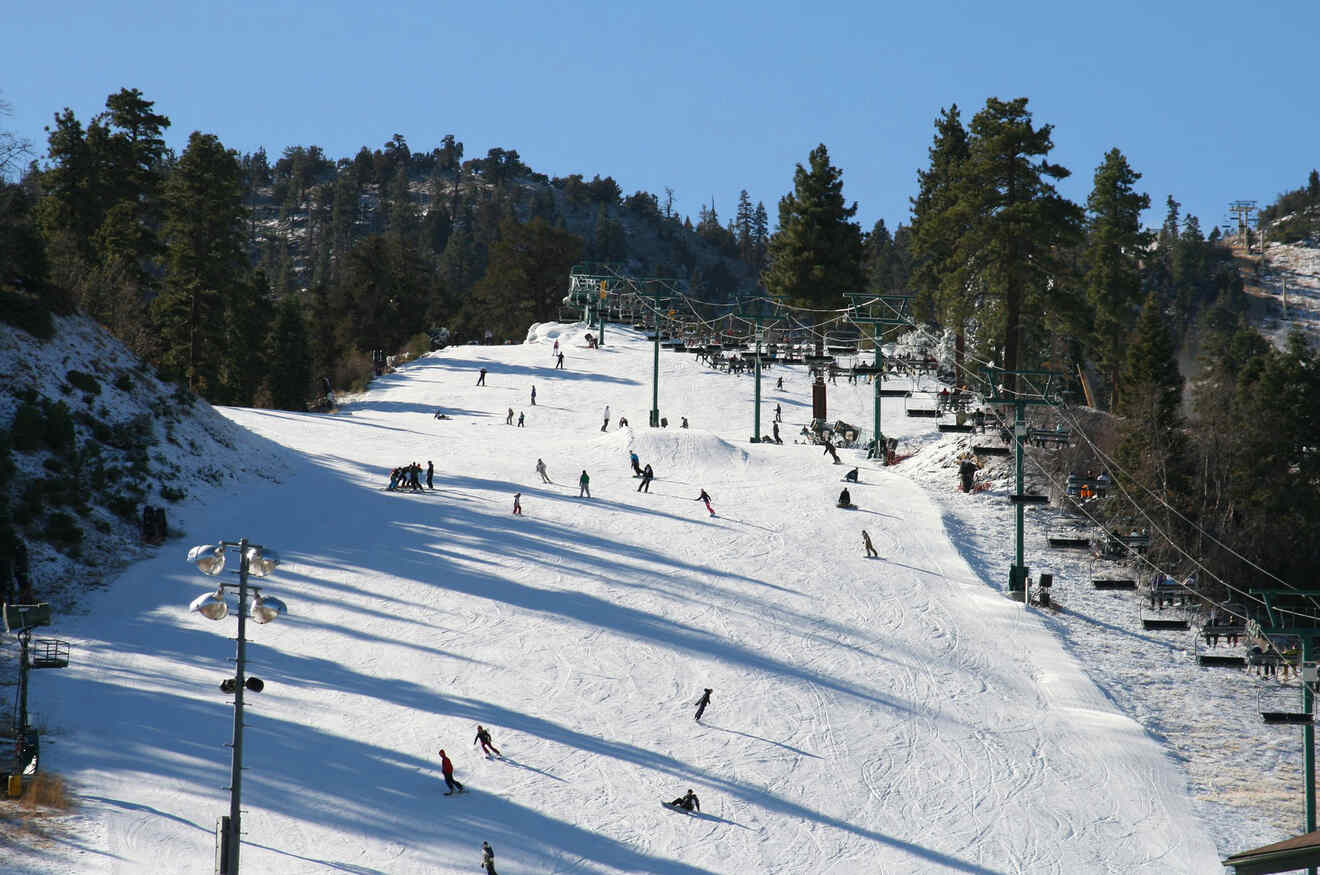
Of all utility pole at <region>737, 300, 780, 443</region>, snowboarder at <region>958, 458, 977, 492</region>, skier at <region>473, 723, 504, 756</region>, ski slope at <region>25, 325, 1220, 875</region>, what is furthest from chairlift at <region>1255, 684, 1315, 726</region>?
utility pole at <region>737, 300, 780, 443</region>

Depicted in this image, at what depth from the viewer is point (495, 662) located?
31.3 metres

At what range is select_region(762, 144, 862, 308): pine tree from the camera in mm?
77000

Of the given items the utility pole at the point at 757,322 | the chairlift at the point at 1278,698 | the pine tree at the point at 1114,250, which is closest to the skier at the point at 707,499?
the utility pole at the point at 757,322

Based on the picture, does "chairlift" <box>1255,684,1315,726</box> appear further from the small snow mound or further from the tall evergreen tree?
the tall evergreen tree

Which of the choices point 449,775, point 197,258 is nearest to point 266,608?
point 449,775

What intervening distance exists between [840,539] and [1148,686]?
35.6 ft

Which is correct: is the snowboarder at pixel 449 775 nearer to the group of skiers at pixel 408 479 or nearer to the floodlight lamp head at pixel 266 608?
the floodlight lamp head at pixel 266 608

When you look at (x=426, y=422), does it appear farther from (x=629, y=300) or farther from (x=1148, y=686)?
(x=1148, y=686)

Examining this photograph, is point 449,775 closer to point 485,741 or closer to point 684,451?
point 485,741

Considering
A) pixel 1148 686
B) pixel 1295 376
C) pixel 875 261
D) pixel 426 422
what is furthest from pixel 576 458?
pixel 875 261

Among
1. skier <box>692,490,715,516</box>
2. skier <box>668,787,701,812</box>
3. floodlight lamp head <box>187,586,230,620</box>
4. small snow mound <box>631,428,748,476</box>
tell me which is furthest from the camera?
small snow mound <box>631,428,748,476</box>

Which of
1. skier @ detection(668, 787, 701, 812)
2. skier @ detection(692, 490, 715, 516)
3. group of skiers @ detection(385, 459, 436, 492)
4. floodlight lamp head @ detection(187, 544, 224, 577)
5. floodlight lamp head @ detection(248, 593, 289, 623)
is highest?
floodlight lamp head @ detection(187, 544, 224, 577)

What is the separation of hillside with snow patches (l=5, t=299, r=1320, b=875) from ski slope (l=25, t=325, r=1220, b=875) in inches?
3.6

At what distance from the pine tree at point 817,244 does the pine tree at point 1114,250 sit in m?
15.1
